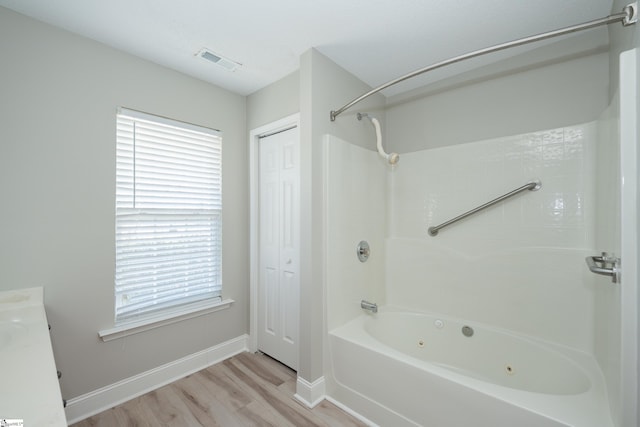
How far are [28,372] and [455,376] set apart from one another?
5.39 ft

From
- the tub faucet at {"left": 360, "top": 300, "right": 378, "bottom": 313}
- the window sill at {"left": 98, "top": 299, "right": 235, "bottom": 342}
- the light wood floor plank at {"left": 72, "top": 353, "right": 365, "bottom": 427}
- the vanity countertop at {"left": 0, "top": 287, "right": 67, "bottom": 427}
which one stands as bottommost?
the light wood floor plank at {"left": 72, "top": 353, "right": 365, "bottom": 427}

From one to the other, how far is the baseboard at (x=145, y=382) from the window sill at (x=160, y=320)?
31 cm

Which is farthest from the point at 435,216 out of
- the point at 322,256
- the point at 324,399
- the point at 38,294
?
the point at 38,294

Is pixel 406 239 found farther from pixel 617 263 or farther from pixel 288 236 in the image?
pixel 617 263

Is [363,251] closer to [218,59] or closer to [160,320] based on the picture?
[160,320]

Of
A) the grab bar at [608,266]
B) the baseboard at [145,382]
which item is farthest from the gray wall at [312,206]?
the grab bar at [608,266]

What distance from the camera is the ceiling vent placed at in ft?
6.04

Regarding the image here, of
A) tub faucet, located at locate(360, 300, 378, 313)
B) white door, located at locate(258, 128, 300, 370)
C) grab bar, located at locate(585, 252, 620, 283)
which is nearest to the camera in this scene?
grab bar, located at locate(585, 252, 620, 283)

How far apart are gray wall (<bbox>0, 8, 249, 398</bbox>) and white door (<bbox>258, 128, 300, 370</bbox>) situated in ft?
2.50

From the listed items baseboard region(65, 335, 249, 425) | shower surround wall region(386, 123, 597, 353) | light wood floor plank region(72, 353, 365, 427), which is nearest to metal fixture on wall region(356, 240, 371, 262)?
shower surround wall region(386, 123, 597, 353)

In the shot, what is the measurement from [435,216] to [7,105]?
9.13 ft

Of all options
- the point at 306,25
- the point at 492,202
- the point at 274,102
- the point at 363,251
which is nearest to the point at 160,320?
the point at 363,251

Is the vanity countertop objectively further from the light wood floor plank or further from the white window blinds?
the light wood floor plank

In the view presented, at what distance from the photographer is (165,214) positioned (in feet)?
6.57
